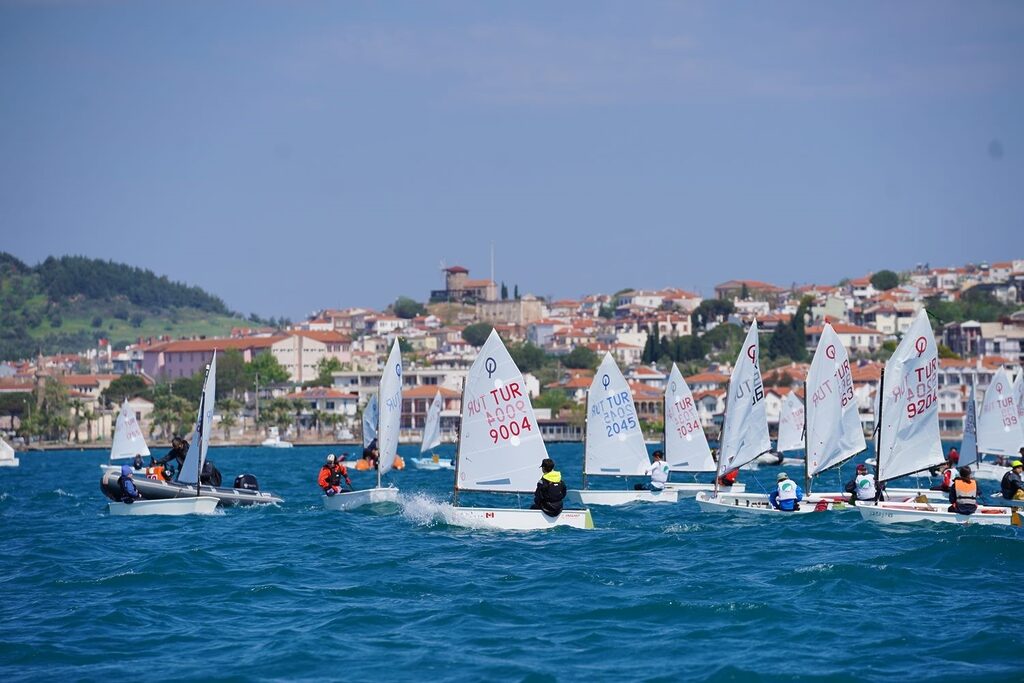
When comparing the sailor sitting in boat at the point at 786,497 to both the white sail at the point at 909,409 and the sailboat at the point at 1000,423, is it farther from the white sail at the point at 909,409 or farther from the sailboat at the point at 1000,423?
the sailboat at the point at 1000,423

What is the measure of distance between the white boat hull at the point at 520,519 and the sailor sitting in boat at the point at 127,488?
32.0 ft

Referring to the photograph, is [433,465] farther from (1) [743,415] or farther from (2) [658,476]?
(1) [743,415]

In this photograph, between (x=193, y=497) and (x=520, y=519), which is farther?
(x=193, y=497)

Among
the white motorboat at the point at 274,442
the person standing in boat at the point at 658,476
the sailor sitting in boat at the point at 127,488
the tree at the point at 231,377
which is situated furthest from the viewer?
the tree at the point at 231,377

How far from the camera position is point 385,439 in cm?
3862

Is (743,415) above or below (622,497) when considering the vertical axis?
above

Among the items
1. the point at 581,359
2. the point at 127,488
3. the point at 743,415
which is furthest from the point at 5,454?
Answer: the point at 581,359

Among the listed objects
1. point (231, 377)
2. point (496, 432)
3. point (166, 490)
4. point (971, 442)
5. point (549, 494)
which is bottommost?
point (166, 490)

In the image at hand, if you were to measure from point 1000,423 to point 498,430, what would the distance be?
30499 millimetres

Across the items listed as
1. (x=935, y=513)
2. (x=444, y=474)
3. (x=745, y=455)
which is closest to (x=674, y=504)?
(x=745, y=455)

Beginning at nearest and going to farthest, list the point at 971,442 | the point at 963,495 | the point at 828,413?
the point at 963,495 < the point at 828,413 < the point at 971,442

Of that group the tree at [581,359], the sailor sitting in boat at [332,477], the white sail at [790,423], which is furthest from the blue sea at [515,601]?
the tree at [581,359]

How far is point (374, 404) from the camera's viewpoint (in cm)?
6128

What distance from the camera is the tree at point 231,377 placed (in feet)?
577
